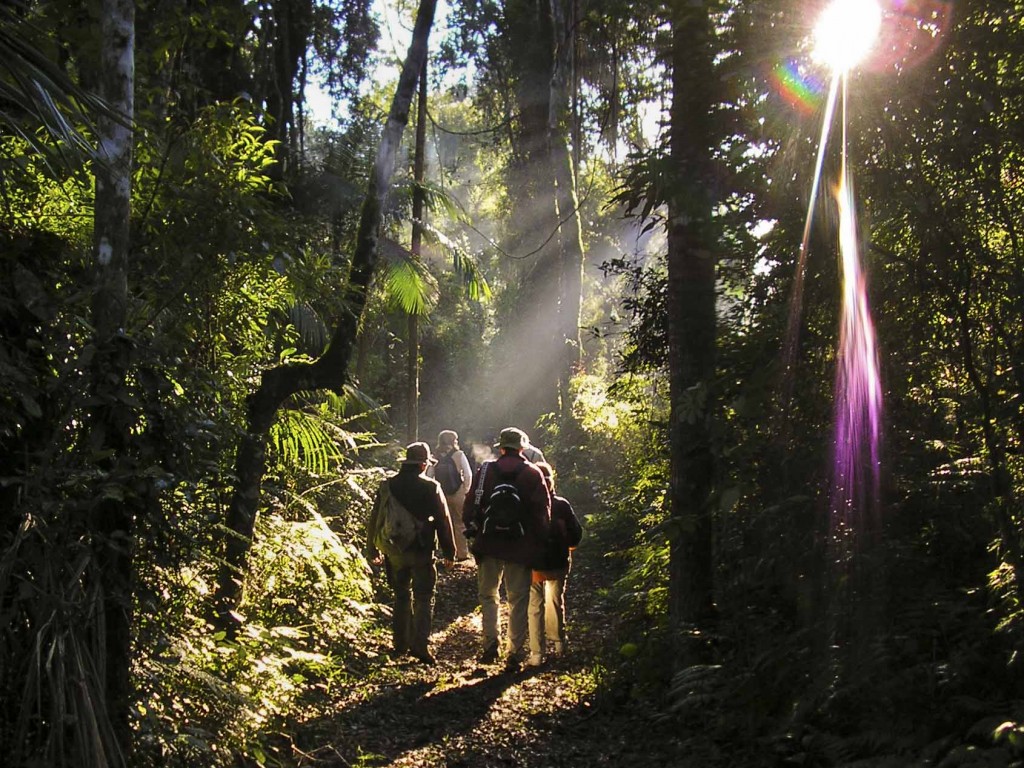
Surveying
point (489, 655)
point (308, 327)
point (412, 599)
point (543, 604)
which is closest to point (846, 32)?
point (543, 604)

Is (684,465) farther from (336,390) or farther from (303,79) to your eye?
(303,79)

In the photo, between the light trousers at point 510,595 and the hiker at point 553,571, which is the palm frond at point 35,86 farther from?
the hiker at point 553,571

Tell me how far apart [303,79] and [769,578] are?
43.0ft

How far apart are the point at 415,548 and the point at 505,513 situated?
3.86 feet

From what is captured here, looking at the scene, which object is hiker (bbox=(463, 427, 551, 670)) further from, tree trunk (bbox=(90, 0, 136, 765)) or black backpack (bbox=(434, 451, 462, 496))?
black backpack (bbox=(434, 451, 462, 496))

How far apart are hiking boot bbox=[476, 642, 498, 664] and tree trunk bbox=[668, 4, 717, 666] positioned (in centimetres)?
255

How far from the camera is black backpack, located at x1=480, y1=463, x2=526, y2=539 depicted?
7.72 metres

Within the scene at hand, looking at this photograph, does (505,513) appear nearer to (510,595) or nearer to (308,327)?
(510,595)

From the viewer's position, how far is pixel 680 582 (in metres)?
6.11

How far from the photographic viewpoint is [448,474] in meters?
12.4

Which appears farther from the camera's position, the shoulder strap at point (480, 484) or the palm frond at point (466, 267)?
the palm frond at point (466, 267)

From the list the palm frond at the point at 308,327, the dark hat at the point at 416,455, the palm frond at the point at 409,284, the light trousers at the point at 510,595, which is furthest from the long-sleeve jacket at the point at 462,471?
the light trousers at the point at 510,595

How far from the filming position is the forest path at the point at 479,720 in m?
5.69

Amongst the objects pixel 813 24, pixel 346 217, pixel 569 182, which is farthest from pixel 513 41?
pixel 813 24
